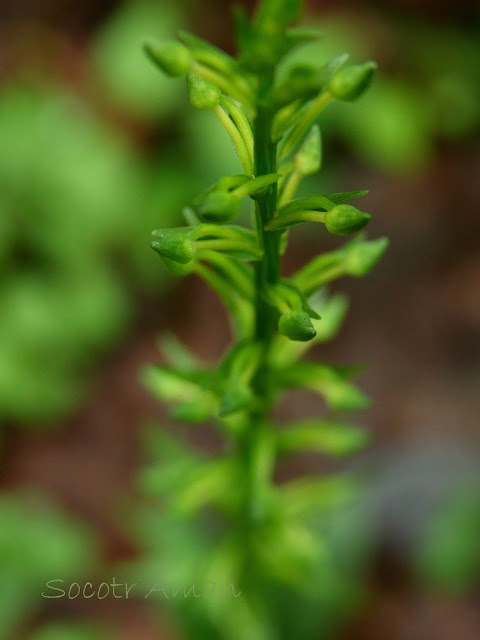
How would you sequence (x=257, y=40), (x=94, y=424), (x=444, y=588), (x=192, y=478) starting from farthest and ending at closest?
1. (x=94, y=424)
2. (x=444, y=588)
3. (x=192, y=478)
4. (x=257, y=40)

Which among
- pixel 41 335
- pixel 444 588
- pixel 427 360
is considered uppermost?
pixel 41 335

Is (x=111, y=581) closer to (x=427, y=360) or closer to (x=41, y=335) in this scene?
(x=41, y=335)

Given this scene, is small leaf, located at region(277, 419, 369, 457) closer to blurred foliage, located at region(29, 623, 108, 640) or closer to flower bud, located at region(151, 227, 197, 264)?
flower bud, located at region(151, 227, 197, 264)

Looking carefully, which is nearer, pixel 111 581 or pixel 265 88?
pixel 265 88

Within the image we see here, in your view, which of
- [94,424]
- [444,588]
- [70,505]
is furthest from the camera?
[94,424]

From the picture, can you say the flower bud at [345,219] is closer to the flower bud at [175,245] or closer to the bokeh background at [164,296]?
the flower bud at [175,245]

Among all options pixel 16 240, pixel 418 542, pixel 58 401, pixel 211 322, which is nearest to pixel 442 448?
pixel 418 542

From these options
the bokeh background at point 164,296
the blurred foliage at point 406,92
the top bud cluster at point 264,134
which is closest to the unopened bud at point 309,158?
the top bud cluster at point 264,134
